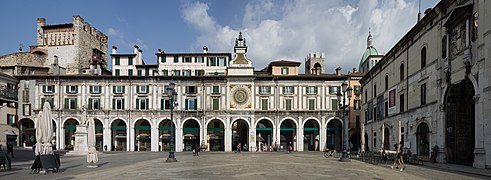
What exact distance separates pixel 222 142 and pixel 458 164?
140 feet

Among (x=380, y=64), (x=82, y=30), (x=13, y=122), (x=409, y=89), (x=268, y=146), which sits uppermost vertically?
(x=82, y=30)

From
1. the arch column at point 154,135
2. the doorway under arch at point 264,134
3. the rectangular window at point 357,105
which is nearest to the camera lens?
the arch column at point 154,135

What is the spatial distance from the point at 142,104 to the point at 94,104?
24.8 ft

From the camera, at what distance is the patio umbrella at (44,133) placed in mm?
20781

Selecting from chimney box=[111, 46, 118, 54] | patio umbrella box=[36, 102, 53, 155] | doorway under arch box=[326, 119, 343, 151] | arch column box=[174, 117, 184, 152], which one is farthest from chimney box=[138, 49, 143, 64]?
patio umbrella box=[36, 102, 53, 155]

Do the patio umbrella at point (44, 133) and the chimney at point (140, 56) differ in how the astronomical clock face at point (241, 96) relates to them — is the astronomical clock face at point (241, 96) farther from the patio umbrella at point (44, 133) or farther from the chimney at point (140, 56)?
the patio umbrella at point (44, 133)

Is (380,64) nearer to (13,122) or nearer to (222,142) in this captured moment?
(222,142)

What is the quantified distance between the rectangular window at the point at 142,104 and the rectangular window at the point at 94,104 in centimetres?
→ 614

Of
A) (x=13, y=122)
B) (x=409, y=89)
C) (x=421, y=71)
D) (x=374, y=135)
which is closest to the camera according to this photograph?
(x=421, y=71)

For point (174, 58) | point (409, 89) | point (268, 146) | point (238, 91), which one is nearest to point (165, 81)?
point (174, 58)

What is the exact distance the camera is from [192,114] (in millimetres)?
61562

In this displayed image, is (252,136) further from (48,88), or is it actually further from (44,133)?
(44,133)

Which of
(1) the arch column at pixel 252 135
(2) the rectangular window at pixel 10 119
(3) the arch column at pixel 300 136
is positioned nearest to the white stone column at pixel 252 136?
(1) the arch column at pixel 252 135

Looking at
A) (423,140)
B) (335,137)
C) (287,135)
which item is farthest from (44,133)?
(335,137)
